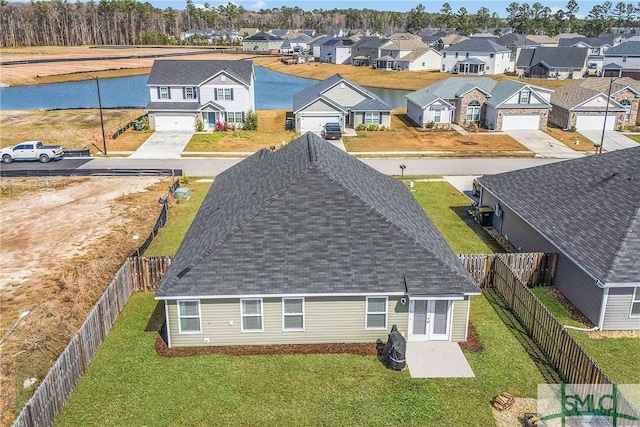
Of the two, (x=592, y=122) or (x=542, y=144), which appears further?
(x=592, y=122)

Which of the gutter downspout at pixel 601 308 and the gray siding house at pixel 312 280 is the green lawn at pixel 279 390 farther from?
the gutter downspout at pixel 601 308

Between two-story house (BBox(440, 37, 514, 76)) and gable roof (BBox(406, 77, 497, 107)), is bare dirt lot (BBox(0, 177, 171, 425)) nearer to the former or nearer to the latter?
gable roof (BBox(406, 77, 497, 107))

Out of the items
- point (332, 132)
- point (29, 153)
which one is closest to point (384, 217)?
point (332, 132)

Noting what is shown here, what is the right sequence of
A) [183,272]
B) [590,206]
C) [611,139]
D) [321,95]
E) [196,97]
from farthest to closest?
1. [196,97]
2. [321,95]
3. [611,139]
4. [590,206]
5. [183,272]

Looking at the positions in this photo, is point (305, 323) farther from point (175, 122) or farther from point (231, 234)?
point (175, 122)

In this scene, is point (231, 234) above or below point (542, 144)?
above

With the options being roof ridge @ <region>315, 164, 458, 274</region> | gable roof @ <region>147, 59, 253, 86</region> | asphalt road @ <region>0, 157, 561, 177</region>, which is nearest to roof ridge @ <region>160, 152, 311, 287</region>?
roof ridge @ <region>315, 164, 458, 274</region>
